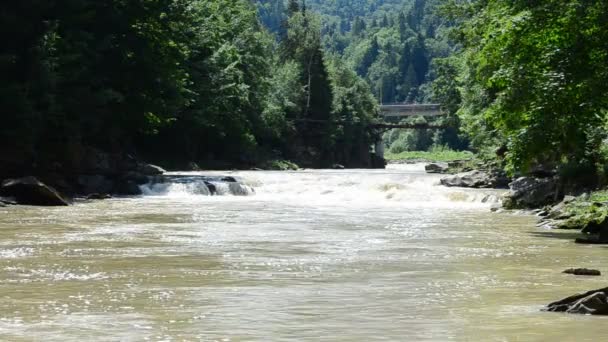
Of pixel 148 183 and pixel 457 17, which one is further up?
pixel 457 17

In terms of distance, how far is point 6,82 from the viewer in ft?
139

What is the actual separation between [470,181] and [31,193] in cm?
2058

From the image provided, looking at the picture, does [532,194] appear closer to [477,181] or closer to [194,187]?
[477,181]

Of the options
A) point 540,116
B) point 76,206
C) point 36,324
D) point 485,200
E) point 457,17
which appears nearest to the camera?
point 36,324

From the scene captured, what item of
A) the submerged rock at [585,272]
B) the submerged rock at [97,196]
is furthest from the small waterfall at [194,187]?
the submerged rock at [585,272]

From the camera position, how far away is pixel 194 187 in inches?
1758

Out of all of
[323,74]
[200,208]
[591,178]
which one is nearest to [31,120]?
[200,208]

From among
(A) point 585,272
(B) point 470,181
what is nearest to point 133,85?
(B) point 470,181

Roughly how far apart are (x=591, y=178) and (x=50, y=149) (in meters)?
24.3

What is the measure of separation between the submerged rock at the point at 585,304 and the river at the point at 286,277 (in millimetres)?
242

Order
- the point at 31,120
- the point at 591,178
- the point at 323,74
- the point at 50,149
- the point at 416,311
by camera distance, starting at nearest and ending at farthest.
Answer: the point at 416,311 → the point at 591,178 → the point at 31,120 → the point at 50,149 → the point at 323,74

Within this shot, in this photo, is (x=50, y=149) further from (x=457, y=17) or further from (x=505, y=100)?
(x=505, y=100)

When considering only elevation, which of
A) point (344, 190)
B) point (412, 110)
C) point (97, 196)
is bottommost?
point (97, 196)

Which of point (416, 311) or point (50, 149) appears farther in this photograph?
point (50, 149)
